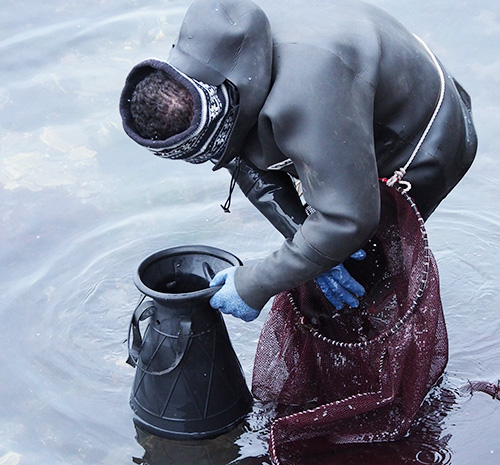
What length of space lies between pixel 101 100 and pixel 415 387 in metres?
3.62

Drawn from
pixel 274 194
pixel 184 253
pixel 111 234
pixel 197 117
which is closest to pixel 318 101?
pixel 197 117

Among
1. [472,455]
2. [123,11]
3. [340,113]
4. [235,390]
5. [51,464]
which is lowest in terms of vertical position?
[123,11]

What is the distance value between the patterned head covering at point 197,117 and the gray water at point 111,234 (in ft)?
4.14

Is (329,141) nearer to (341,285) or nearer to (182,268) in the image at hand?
(341,285)

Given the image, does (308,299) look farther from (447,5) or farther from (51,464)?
(447,5)

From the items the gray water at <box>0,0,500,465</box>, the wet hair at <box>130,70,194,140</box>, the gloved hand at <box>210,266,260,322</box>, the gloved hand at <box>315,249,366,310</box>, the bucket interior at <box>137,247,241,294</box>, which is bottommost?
the gray water at <box>0,0,500,465</box>

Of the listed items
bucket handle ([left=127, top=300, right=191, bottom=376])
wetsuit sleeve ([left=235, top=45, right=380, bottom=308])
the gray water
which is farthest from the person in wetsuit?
the gray water

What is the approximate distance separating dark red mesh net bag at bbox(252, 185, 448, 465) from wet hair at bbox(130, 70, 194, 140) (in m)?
0.81

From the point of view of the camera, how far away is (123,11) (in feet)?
22.9

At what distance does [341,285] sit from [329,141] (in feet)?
2.47

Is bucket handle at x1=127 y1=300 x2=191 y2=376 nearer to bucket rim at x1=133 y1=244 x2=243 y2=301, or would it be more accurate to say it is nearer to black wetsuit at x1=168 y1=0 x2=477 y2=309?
bucket rim at x1=133 y1=244 x2=243 y2=301

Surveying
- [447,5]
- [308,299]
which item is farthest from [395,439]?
[447,5]

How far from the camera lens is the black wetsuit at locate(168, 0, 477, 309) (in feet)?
8.24

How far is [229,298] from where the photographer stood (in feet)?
9.67
